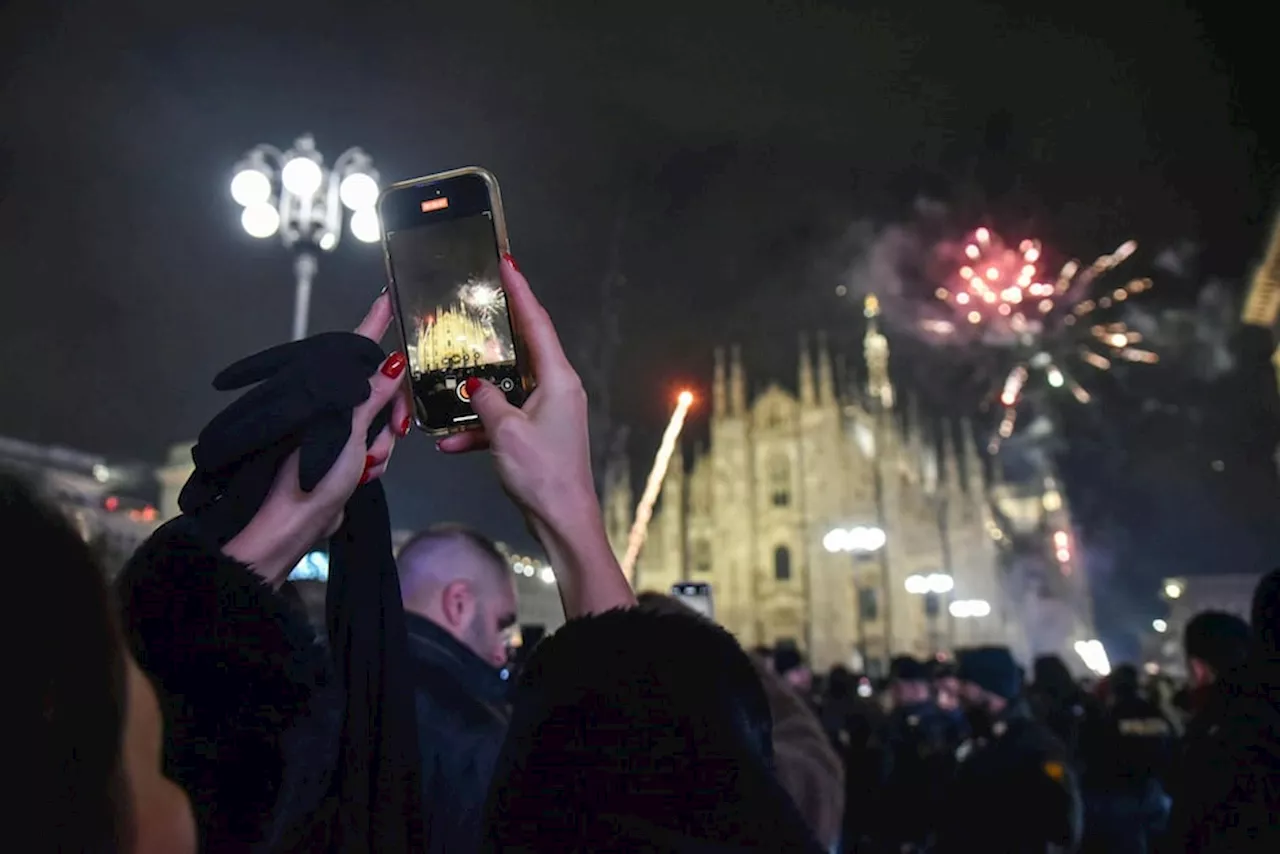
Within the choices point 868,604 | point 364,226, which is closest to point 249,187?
point 364,226

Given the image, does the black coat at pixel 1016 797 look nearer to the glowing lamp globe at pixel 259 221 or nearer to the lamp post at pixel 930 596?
the glowing lamp globe at pixel 259 221

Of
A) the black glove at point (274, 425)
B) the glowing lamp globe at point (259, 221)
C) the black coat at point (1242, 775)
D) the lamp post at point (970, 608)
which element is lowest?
the black coat at point (1242, 775)

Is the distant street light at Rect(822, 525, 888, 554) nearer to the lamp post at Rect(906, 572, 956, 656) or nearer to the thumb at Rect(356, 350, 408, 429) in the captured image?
the lamp post at Rect(906, 572, 956, 656)

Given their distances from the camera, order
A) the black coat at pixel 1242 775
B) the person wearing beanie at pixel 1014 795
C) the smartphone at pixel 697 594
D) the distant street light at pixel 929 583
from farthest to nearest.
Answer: the distant street light at pixel 929 583 < the smartphone at pixel 697 594 < the person wearing beanie at pixel 1014 795 < the black coat at pixel 1242 775

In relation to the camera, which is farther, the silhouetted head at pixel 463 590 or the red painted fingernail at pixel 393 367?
the silhouetted head at pixel 463 590

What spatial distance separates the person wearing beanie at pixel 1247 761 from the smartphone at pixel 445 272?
249 centimetres

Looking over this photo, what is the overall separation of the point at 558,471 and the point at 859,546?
148ft

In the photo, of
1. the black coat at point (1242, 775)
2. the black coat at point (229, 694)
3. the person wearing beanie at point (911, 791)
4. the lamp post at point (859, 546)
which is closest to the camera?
the black coat at point (229, 694)

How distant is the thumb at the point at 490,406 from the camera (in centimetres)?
137

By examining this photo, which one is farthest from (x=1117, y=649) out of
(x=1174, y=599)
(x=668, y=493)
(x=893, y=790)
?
(x=893, y=790)

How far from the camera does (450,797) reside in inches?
82.1

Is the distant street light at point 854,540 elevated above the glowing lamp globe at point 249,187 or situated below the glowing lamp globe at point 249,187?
above

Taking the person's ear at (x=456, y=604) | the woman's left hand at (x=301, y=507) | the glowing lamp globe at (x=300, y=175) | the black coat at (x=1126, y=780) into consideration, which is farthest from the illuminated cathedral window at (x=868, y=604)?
the woman's left hand at (x=301, y=507)

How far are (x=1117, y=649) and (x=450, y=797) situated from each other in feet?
217
